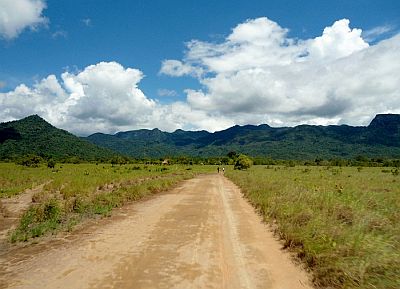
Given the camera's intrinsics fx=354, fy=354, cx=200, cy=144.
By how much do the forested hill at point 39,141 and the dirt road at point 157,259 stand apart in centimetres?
12341

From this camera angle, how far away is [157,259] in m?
8.04

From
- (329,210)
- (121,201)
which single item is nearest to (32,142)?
(121,201)

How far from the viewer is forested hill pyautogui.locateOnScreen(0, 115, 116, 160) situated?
134 metres

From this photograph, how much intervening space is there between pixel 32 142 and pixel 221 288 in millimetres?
154152

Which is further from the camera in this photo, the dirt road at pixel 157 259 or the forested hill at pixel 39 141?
the forested hill at pixel 39 141

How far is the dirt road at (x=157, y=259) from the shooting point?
260 inches

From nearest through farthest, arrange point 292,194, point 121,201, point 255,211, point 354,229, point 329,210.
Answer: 1. point 354,229
2. point 329,210
3. point 255,211
4. point 292,194
5. point 121,201

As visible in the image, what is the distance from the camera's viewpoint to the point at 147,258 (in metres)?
8.11

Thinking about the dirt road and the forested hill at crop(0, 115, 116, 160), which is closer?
the dirt road

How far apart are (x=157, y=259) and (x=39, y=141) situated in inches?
6054

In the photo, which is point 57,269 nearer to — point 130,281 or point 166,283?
point 130,281

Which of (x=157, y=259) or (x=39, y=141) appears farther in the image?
(x=39, y=141)

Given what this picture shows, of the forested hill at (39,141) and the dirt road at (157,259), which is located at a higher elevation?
the forested hill at (39,141)

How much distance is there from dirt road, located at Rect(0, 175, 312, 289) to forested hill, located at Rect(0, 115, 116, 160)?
123 metres
